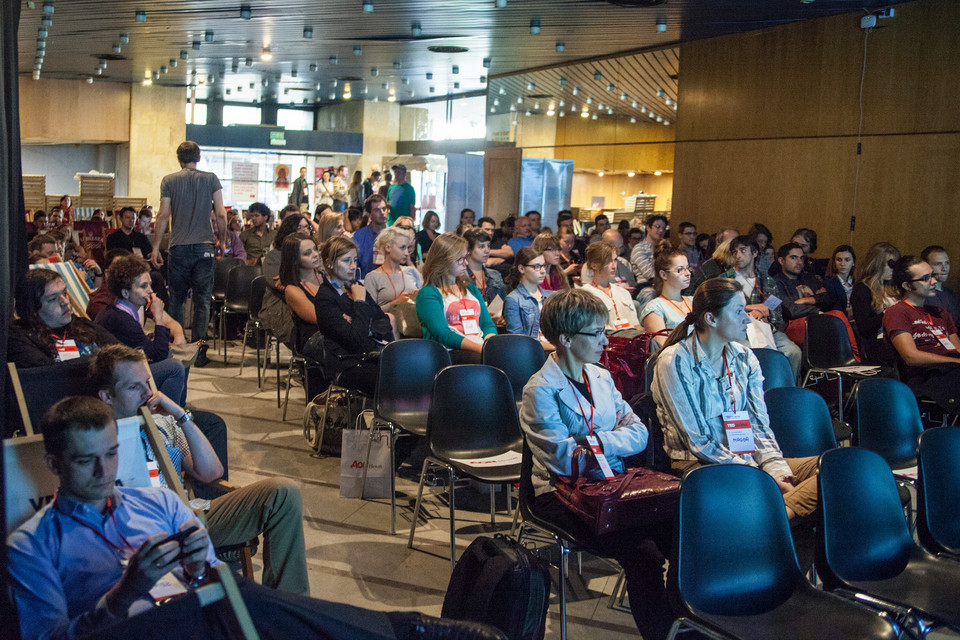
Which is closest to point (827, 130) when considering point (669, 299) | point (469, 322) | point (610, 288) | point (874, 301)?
point (874, 301)

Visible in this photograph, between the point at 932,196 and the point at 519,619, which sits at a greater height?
the point at 932,196

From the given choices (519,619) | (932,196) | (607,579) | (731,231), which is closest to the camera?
(519,619)

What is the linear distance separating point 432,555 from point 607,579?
2.73 feet

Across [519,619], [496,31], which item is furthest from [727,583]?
[496,31]

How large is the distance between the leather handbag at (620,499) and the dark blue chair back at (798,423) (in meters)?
1.01

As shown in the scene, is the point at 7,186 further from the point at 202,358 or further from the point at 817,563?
the point at 202,358

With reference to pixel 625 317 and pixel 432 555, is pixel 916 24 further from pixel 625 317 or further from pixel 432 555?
pixel 432 555

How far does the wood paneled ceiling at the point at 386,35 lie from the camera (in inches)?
361

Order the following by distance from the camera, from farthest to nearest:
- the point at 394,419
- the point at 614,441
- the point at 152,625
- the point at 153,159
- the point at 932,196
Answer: the point at 153,159, the point at 932,196, the point at 394,419, the point at 614,441, the point at 152,625

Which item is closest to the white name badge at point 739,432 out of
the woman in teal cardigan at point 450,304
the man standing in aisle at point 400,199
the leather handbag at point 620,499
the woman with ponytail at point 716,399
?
the woman with ponytail at point 716,399

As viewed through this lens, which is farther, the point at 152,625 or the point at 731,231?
the point at 731,231

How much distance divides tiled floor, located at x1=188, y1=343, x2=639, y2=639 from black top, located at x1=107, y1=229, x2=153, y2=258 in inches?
164

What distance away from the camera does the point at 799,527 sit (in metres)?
3.16

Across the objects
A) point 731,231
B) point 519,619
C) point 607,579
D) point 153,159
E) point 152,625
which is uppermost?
point 153,159
